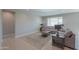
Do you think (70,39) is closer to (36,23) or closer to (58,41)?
(58,41)

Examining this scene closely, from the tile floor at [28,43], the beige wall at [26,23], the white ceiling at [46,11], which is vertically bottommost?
the tile floor at [28,43]

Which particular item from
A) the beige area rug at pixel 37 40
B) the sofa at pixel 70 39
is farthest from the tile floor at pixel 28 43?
the sofa at pixel 70 39

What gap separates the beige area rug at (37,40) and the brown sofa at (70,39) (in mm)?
362

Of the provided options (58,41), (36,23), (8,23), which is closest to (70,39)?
(58,41)

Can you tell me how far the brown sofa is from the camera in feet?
5.83

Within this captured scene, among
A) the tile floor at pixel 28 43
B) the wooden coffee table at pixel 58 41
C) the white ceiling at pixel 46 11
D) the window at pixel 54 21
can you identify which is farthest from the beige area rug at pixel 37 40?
the white ceiling at pixel 46 11

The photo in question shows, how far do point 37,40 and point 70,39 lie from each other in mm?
671

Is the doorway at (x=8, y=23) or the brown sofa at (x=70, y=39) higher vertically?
the doorway at (x=8, y=23)

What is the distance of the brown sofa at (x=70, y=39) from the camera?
1777 millimetres

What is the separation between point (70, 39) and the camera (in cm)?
179

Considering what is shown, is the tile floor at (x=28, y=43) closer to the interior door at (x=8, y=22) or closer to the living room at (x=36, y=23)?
the living room at (x=36, y=23)
